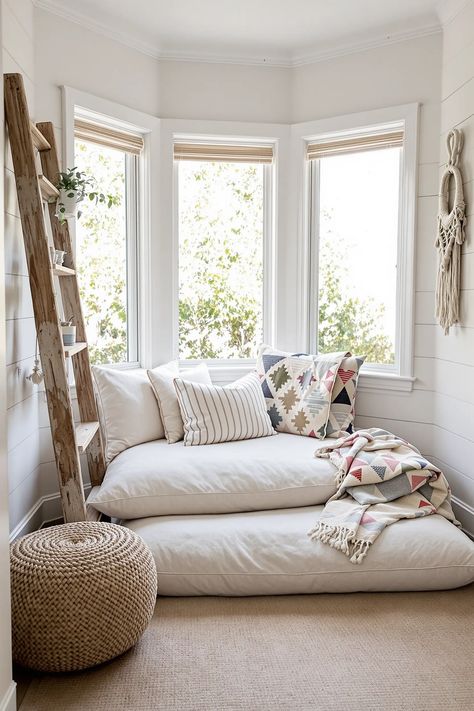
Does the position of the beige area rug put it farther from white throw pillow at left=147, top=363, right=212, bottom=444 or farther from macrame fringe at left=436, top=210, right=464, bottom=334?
macrame fringe at left=436, top=210, right=464, bottom=334

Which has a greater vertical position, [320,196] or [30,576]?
[320,196]

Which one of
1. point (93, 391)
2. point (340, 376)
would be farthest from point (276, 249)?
→ point (93, 391)

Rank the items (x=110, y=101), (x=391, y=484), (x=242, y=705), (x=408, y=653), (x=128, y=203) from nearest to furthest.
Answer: (x=242, y=705), (x=408, y=653), (x=391, y=484), (x=110, y=101), (x=128, y=203)

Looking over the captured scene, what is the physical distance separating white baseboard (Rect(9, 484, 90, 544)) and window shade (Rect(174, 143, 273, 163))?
2095mm

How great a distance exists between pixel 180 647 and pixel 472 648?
100 centimetres

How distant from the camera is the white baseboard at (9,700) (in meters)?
1.68

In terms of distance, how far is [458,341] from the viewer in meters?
3.15

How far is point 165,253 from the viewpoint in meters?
3.82

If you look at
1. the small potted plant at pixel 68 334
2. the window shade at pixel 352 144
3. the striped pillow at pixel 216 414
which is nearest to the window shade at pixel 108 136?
the window shade at pixel 352 144

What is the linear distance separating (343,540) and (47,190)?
6.56 ft

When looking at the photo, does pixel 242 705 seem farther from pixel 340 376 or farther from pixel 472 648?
pixel 340 376

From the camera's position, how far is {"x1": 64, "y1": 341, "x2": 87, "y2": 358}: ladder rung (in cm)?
265

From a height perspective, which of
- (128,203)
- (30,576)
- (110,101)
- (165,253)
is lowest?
(30,576)

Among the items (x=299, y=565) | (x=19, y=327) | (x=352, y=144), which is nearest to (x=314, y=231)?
(x=352, y=144)
